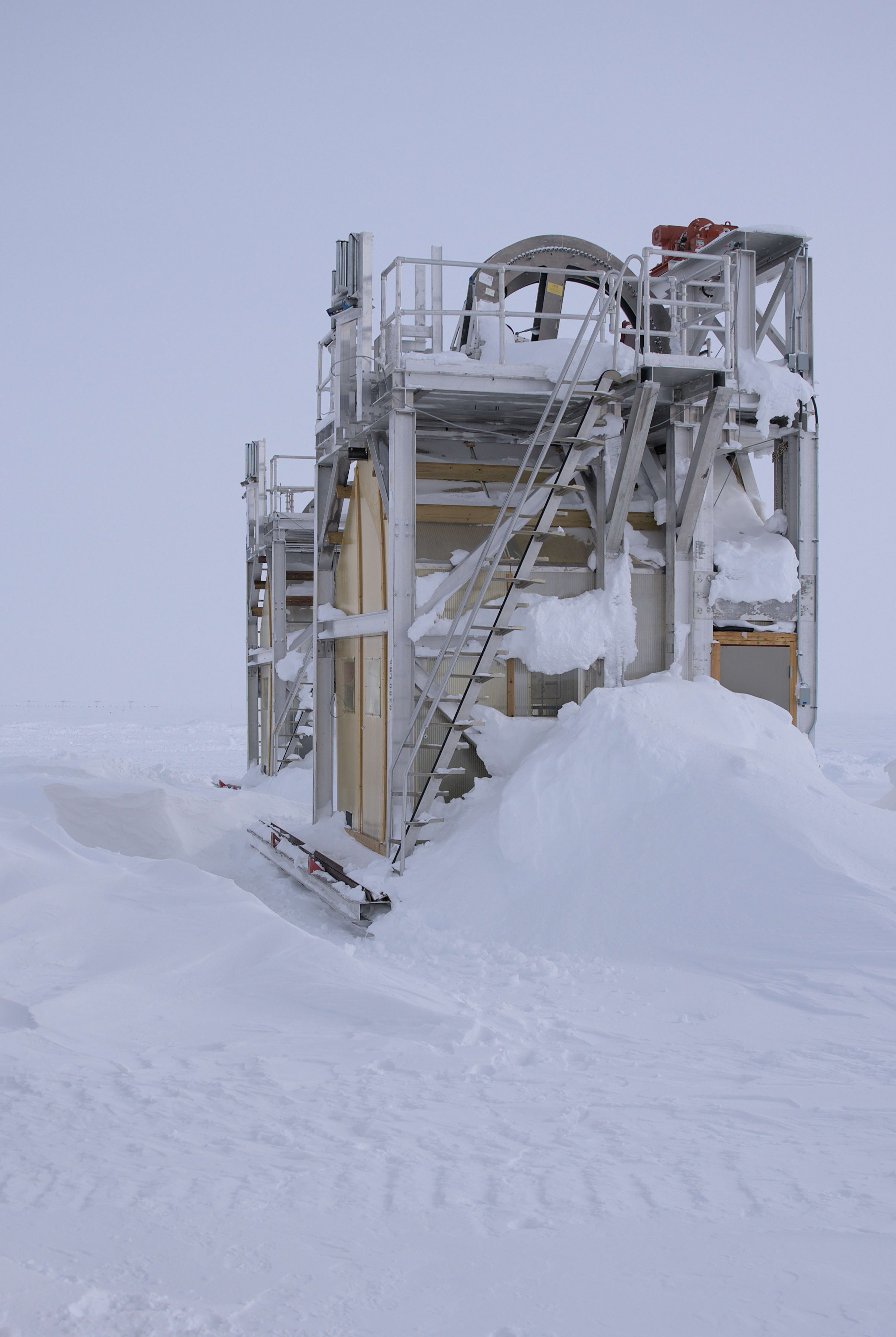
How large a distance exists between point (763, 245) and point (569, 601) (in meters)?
4.78

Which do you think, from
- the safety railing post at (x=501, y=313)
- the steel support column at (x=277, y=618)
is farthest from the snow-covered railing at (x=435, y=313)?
the steel support column at (x=277, y=618)

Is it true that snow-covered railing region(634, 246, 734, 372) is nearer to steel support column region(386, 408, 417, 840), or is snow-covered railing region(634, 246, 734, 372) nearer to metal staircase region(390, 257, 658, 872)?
metal staircase region(390, 257, 658, 872)

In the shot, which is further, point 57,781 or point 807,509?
point 57,781

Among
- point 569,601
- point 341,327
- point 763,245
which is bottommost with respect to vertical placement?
point 569,601

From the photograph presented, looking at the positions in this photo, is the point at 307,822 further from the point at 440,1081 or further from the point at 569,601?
the point at 440,1081

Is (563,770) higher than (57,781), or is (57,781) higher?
(563,770)

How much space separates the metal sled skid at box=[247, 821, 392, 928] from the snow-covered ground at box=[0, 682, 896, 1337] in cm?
29

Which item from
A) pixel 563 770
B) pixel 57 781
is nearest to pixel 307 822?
pixel 57 781

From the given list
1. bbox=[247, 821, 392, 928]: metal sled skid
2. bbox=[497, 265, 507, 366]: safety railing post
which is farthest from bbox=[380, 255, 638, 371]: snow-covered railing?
bbox=[247, 821, 392, 928]: metal sled skid

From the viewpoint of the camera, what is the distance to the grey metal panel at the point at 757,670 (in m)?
12.0

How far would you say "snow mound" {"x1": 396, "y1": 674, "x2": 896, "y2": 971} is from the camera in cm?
759

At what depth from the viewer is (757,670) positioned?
12047mm

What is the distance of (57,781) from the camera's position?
16.5 m

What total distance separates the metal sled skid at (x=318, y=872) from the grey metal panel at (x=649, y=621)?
12.7ft
